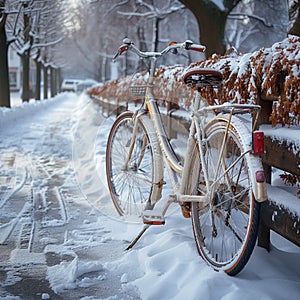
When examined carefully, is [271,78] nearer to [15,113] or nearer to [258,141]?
[258,141]

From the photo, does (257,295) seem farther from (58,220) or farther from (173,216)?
(58,220)

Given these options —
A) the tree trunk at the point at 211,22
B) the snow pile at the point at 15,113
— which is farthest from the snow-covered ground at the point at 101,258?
the snow pile at the point at 15,113

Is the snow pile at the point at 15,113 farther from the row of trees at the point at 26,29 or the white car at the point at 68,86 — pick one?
the white car at the point at 68,86

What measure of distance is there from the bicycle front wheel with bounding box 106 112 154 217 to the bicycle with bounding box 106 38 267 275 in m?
0.02

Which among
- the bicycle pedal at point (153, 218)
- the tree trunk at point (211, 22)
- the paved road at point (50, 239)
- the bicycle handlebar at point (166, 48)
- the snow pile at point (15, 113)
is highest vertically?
the tree trunk at point (211, 22)

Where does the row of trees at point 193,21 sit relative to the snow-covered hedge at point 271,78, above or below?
above

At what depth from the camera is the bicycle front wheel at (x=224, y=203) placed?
2.61 metres

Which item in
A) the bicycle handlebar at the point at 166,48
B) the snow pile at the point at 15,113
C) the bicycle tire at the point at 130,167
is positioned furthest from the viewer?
the snow pile at the point at 15,113

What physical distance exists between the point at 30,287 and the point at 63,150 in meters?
6.50

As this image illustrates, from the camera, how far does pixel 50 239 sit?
3.90 m

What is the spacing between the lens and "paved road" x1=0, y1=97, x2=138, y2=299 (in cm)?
296

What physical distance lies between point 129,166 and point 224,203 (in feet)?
5.42

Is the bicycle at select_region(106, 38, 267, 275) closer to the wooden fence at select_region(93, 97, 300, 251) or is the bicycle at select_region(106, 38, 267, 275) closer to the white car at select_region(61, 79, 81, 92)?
the wooden fence at select_region(93, 97, 300, 251)

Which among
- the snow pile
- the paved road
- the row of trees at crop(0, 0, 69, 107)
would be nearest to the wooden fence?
the paved road
